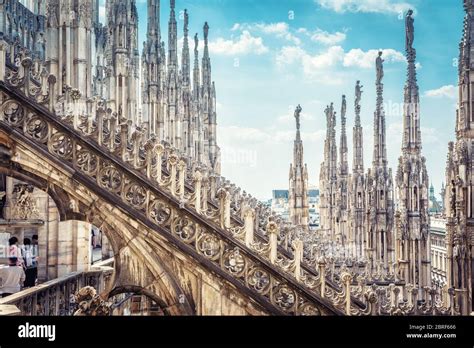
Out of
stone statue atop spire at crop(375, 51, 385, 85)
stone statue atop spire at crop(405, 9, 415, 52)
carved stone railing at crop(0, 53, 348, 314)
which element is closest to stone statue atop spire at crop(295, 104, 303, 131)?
stone statue atop spire at crop(375, 51, 385, 85)

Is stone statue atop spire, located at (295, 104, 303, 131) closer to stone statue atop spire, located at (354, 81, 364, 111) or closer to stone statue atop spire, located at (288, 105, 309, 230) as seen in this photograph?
stone statue atop spire, located at (288, 105, 309, 230)

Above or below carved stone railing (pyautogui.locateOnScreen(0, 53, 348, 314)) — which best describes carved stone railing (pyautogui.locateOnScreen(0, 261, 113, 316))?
below

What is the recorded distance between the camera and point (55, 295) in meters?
8.35

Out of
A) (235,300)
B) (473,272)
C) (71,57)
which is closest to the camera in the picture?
(235,300)

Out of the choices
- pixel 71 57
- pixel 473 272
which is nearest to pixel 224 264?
pixel 473 272

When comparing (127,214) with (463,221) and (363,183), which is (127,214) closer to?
(463,221)

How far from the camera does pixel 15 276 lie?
8336mm

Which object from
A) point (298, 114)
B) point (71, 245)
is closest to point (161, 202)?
point (71, 245)

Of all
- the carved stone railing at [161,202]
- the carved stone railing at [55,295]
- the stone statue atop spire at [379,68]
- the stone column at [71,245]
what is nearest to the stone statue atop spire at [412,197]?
the stone statue atop spire at [379,68]

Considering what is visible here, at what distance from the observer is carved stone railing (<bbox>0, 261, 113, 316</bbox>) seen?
23.0 feet

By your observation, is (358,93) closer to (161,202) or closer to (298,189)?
(298,189)

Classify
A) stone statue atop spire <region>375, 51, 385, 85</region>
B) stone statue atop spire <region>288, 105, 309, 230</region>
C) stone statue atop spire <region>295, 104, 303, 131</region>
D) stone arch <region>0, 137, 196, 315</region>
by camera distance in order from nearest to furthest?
stone arch <region>0, 137, 196, 315</region> < stone statue atop spire <region>375, 51, 385, 85</region> < stone statue atop spire <region>295, 104, 303, 131</region> < stone statue atop spire <region>288, 105, 309, 230</region>
